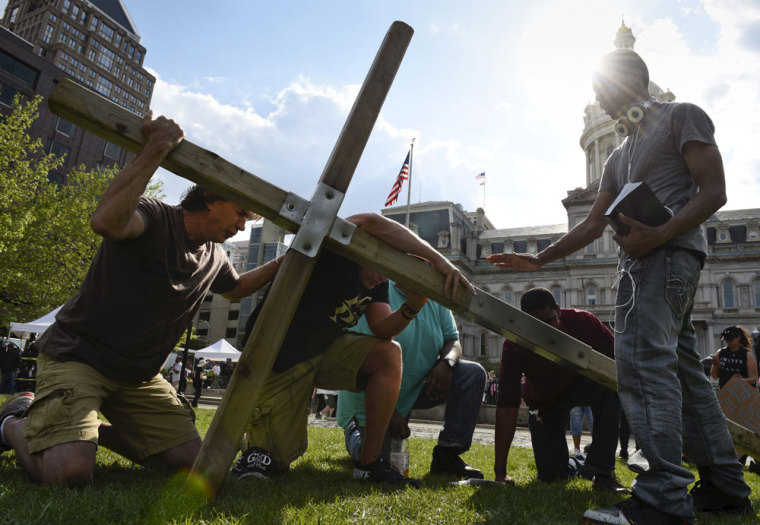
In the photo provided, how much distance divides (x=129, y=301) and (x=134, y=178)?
3.14 ft

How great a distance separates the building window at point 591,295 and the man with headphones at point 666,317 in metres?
52.7

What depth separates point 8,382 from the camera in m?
18.4

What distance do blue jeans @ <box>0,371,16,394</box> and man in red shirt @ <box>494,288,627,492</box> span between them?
20274mm

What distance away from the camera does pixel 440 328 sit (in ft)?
15.7

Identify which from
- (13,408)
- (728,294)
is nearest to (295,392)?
(13,408)

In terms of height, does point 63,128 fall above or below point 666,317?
above

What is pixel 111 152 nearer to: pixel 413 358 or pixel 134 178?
pixel 413 358

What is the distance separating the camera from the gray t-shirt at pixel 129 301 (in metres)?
2.86

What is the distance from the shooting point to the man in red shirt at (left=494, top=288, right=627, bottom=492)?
3.84m

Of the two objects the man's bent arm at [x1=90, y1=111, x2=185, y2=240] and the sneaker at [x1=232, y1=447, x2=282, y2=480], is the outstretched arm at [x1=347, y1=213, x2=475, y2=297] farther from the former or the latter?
the sneaker at [x1=232, y1=447, x2=282, y2=480]

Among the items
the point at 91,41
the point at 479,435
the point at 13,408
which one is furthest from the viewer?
the point at 91,41

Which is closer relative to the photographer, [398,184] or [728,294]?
[398,184]

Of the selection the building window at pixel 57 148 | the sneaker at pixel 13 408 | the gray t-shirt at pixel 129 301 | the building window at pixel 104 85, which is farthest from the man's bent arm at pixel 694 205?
the building window at pixel 104 85

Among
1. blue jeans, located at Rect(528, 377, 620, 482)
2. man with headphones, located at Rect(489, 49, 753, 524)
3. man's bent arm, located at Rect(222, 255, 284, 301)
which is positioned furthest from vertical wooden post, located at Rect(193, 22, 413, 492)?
blue jeans, located at Rect(528, 377, 620, 482)
